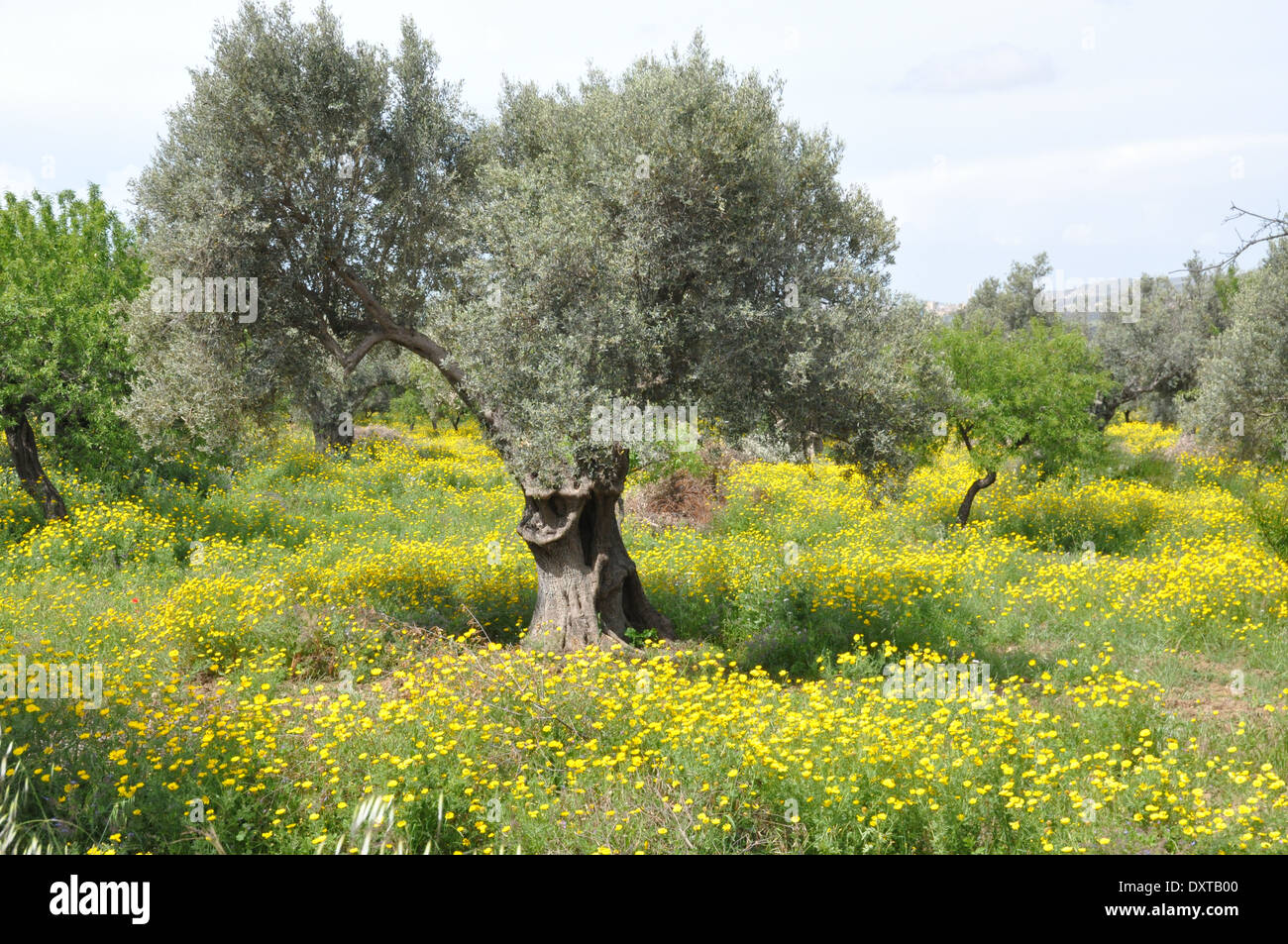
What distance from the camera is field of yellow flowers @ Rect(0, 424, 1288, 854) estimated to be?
22.5 ft

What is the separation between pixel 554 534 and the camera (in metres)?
12.6

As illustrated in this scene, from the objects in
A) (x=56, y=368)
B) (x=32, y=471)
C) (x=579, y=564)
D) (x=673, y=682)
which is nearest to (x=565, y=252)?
(x=579, y=564)

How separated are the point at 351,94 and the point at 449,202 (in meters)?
1.95

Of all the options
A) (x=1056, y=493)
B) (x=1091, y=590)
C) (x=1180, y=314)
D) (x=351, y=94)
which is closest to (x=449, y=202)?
(x=351, y=94)

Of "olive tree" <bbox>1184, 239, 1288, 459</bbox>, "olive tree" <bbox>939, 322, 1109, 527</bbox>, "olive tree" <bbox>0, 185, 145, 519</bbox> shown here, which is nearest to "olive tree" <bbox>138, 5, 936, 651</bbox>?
"olive tree" <bbox>0, 185, 145, 519</bbox>

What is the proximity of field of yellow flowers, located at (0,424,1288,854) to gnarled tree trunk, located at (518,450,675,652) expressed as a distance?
2.65 feet

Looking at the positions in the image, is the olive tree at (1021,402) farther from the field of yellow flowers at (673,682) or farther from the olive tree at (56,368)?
the olive tree at (56,368)
